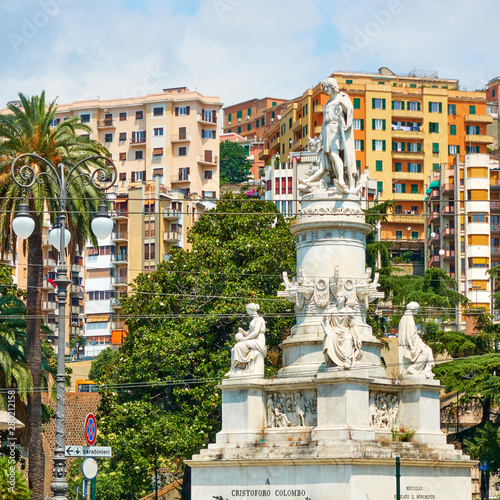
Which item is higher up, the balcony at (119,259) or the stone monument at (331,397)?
the balcony at (119,259)

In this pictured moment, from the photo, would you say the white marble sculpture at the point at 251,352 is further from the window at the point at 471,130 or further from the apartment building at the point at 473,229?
the window at the point at 471,130

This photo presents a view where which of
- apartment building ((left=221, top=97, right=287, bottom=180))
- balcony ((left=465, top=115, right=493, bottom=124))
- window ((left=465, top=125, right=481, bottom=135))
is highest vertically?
apartment building ((left=221, top=97, right=287, bottom=180))

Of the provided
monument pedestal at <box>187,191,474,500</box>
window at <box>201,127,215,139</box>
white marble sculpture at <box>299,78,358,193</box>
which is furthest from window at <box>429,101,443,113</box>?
monument pedestal at <box>187,191,474,500</box>

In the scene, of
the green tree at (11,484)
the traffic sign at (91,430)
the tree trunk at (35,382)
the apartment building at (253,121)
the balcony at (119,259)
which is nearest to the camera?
the traffic sign at (91,430)

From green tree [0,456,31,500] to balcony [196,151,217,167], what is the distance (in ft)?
330

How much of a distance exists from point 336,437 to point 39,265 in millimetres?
17513

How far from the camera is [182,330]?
54.1 meters

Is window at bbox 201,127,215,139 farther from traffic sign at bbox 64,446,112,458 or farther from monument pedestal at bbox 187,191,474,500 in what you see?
traffic sign at bbox 64,446,112,458

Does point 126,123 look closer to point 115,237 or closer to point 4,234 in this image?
point 115,237

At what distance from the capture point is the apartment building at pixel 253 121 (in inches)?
6526

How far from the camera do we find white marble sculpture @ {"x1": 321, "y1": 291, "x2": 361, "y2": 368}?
112 ft

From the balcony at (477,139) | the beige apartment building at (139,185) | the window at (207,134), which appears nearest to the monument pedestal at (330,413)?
the beige apartment building at (139,185)

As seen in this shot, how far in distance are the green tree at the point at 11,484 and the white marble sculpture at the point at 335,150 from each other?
1266 cm

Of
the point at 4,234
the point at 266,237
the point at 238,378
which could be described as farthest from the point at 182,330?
the point at 238,378
